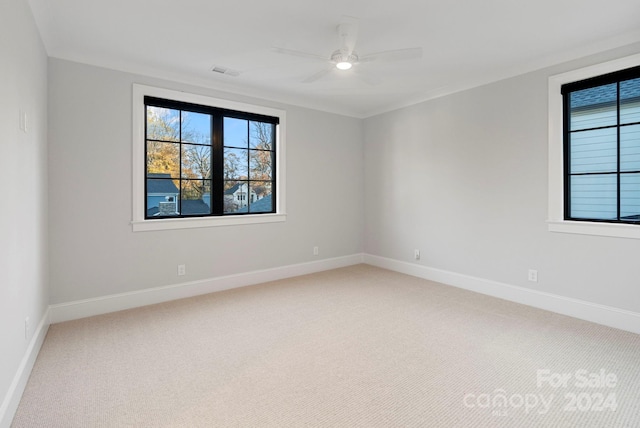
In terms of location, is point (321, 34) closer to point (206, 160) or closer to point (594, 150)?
point (206, 160)

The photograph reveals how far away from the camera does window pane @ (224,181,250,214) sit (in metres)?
4.38

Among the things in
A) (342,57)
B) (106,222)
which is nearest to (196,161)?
(106,222)

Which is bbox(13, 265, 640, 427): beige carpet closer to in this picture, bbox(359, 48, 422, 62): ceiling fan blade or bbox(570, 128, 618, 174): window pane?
bbox(570, 128, 618, 174): window pane

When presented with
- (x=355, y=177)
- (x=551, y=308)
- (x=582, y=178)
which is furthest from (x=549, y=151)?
(x=355, y=177)

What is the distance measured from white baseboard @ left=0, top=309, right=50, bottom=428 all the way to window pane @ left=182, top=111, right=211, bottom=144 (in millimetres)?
2295

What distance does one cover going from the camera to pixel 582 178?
333 centimetres

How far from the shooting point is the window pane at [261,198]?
183 inches

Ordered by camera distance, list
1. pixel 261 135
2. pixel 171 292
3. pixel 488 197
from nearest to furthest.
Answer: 1. pixel 171 292
2. pixel 488 197
3. pixel 261 135

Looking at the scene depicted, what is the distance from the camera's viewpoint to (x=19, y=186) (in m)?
2.14

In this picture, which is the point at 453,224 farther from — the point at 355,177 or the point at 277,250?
the point at 277,250

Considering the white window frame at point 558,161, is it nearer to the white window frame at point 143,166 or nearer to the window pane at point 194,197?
the white window frame at point 143,166

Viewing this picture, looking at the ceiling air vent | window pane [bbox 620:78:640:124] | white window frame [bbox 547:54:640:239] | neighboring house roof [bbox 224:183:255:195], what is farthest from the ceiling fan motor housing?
window pane [bbox 620:78:640:124]

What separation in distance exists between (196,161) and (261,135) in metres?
1.02

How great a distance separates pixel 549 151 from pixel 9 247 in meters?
4.44
